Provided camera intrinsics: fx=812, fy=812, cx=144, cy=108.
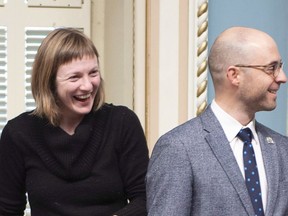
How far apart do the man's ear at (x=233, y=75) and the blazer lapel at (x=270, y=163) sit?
0.20 m

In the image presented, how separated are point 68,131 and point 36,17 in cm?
112

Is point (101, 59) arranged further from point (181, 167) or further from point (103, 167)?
point (181, 167)

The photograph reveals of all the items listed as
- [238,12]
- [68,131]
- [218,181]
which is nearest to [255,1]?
[238,12]

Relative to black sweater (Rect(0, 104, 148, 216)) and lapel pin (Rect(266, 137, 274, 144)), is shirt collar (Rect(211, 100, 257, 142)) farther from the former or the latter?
black sweater (Rect(0, 104, 148, 216))

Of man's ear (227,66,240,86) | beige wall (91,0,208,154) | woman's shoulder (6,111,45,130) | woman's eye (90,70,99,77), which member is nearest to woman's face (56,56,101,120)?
woman's eye (90,70,99,77)

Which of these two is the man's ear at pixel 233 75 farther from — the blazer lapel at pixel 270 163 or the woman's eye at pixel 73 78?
the woman's eye at pixel 73 78

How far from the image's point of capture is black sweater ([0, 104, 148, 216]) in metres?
2.64

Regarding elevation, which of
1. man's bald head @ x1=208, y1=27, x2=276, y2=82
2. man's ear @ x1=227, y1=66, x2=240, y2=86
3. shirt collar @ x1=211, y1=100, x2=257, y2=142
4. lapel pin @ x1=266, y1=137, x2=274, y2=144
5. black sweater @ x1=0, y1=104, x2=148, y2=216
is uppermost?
man's bald head @ x1=208, y1=27, x2=276, y2=82

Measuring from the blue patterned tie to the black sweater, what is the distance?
1.37 feet

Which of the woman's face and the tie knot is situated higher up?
the woman's face

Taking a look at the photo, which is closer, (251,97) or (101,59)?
(251,97)

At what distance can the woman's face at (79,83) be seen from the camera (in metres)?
2.62

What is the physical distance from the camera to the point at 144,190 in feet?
8.70

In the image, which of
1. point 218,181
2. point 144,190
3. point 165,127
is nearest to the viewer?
point 218,181
